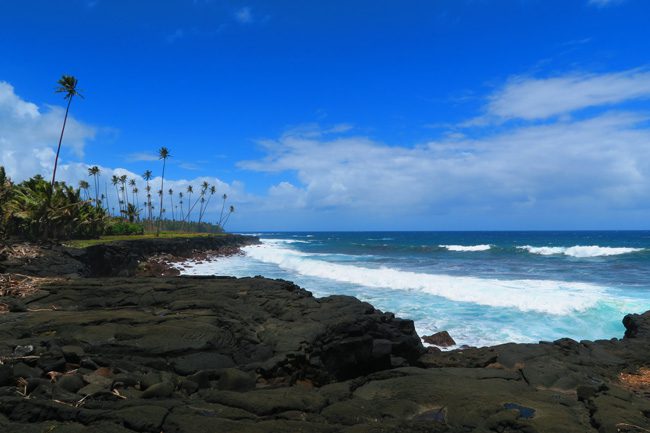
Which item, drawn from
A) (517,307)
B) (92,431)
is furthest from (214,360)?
(517,307)

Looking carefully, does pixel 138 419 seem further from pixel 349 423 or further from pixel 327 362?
pixel 327 362

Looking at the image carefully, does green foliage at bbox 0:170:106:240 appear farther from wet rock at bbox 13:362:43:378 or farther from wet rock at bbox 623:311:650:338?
wet rock at bbox 623:311:650:338

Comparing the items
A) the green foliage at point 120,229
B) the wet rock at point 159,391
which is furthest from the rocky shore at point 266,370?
the green foliage at point 120,229

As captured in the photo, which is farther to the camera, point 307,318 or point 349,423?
point 307,318

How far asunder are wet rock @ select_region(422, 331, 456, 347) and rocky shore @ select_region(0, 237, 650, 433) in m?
1.77

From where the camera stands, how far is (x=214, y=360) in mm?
7094

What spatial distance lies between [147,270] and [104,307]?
2325 centimetres

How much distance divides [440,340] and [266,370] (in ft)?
25.3

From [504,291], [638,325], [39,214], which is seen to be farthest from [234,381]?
[39,214]

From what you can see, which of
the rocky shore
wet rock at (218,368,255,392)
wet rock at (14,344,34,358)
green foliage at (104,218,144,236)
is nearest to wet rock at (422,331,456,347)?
the rocky shore

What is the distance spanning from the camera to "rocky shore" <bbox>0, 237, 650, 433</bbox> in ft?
15.1

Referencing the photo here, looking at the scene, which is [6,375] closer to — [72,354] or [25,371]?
[25,371]

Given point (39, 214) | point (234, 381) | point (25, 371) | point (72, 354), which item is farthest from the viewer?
point (39, 214)

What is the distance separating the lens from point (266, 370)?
7.21 m
